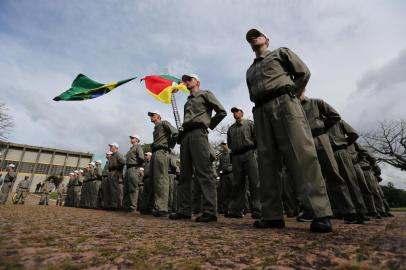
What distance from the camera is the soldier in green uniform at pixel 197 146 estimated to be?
4.09 metres

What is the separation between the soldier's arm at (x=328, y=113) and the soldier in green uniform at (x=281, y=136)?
5.53ft

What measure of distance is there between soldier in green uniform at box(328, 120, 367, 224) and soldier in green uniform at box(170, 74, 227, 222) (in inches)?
82.4

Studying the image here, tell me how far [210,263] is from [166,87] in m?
11.4

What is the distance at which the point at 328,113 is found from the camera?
171 inches

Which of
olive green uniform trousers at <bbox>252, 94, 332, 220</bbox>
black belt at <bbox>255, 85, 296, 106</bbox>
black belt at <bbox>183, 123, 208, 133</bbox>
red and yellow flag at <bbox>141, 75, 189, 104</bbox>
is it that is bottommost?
olive green uniform trousers at <bbox>252, 94, 332, 220</bbox>

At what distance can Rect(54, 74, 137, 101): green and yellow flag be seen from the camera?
894 centimetres

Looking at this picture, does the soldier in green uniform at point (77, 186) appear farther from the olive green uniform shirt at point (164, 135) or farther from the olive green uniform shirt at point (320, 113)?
the olive green uniform shirt at point (320, 113)

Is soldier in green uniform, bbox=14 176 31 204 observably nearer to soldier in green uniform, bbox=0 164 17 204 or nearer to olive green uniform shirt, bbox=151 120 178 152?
soldier in green uniform, bbox=0 164 17 204

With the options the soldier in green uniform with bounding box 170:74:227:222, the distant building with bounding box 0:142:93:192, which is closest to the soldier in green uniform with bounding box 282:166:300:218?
the soldier in green uniform with bounding box 170:74:227:222

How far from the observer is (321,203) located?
2238 mm

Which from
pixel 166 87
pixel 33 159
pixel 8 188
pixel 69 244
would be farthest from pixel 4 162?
pixel 69 244

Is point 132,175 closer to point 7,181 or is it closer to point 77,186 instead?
point 7,181

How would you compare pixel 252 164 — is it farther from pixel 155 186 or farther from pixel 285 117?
pixel 285 117

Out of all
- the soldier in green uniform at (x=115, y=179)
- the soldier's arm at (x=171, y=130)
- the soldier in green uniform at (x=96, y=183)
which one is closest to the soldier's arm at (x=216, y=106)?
the soldier's arm at (x=171, y=130)
